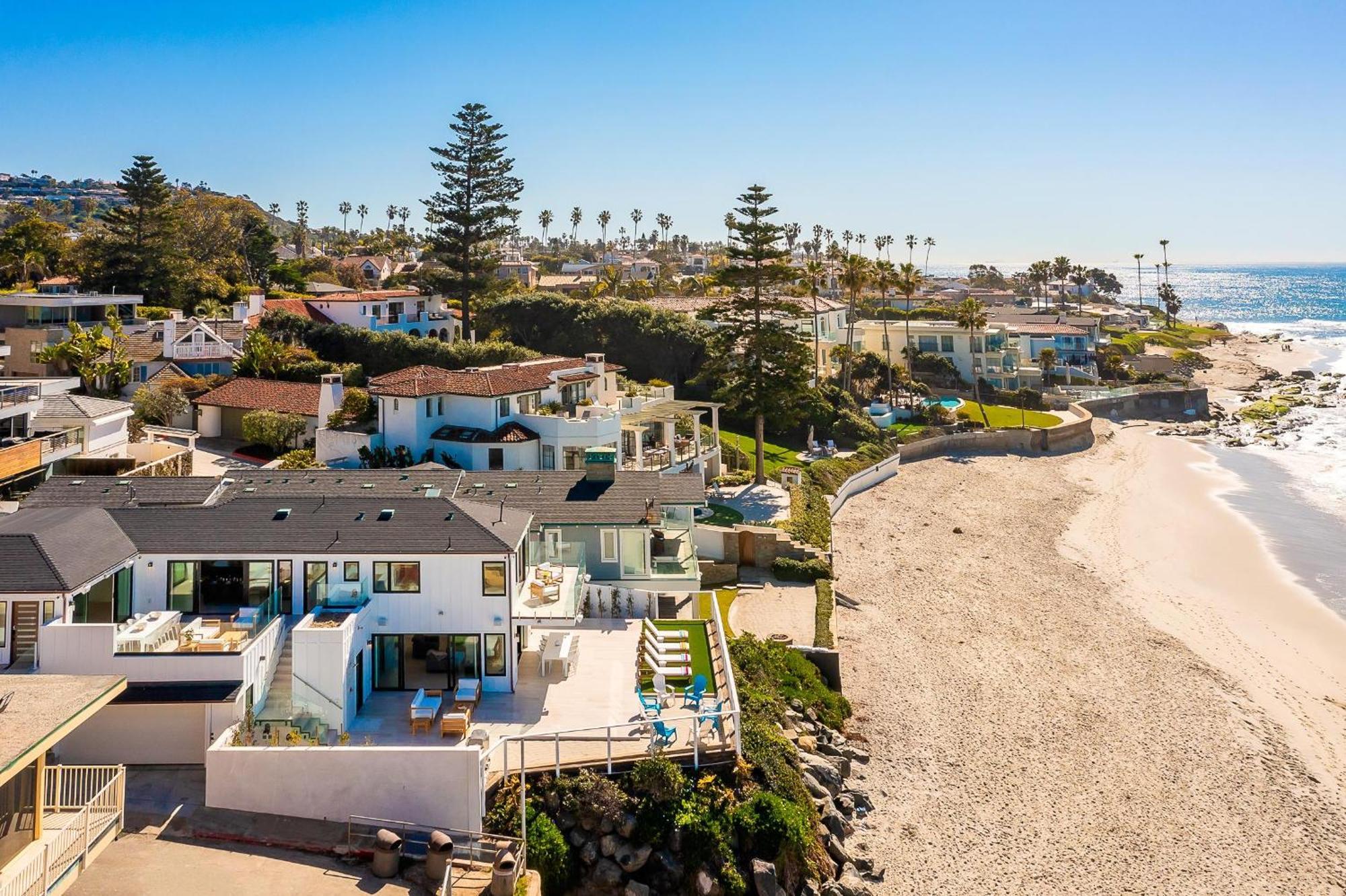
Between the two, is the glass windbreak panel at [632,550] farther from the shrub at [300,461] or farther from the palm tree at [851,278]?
the palm tree at [851,278]

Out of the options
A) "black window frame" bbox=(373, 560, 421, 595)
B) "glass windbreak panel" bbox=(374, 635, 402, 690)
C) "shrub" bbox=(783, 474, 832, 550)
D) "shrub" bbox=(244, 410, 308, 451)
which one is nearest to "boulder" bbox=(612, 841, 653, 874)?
"glass windbreak panel" bbox=(374, 635, 402, 690)

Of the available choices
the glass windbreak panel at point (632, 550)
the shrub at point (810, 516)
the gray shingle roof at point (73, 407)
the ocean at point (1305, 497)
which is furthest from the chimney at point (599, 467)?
the ocean at point (1305, 497)

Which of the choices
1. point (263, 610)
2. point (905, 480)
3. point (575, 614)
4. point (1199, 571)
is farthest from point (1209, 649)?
point (263, 610)

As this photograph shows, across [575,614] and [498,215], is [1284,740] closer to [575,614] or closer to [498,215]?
[575,614]

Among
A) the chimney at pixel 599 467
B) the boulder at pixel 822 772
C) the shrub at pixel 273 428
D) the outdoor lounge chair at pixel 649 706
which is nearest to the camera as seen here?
the outdoor lounge chair at pixel 649 706

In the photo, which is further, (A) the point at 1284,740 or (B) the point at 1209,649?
(B) the point at 1209,649

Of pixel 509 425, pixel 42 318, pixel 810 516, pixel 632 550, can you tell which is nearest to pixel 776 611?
pixel 632 550

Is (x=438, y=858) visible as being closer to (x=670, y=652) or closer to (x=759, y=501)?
(x=670, y=652)
